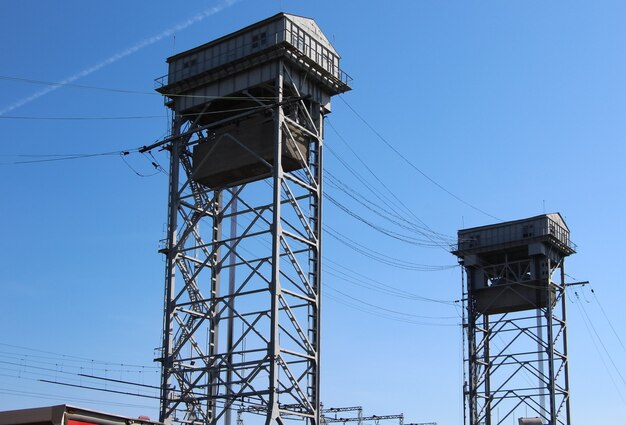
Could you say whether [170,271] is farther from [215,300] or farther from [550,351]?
[550,351]

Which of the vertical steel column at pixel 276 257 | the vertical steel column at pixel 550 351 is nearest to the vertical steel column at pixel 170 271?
the vertical steel column at pixel 276 257

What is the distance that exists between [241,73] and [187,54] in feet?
15.2

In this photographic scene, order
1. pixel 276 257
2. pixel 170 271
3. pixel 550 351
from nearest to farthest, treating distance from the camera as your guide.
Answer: pixel 276 257, pixel 170 271, pixel 550 351

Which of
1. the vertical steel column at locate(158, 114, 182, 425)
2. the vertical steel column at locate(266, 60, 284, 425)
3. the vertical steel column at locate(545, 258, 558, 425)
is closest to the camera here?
the vertical steel column at locate(266, 60, 284, 425)

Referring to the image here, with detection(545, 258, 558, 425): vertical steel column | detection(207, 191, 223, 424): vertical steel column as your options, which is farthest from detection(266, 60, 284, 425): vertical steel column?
detection(545, 258, 558, 425): vertical steel column

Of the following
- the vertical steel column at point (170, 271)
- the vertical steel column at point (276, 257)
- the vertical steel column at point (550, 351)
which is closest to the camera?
the vertical steel column at point (276, 257)

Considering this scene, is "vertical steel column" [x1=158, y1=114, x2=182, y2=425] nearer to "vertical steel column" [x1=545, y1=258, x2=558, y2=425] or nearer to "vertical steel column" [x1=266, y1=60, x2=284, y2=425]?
"vertical steel column" [x1=266, y1=60, x2=284, y2=425]

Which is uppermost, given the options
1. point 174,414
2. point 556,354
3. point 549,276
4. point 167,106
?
point 167,106

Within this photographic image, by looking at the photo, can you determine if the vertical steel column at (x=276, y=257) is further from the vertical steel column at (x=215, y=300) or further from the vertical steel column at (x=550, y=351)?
the vertical steel column at (x=550, y=351)

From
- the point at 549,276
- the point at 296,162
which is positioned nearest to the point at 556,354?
the point at 549,276

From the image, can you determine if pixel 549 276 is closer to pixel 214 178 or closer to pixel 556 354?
pixel 556 354

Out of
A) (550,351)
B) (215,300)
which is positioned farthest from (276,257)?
(550,351)

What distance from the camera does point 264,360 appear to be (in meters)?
49.6

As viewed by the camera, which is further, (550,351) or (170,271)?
(550,351)
